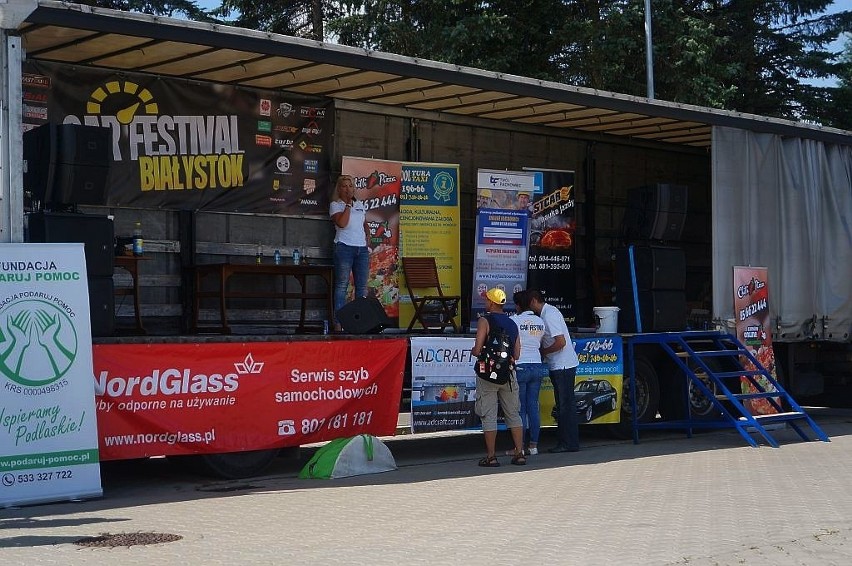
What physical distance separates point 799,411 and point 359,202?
5717 mm

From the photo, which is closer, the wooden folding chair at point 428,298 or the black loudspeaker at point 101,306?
the black loudspeaker at point 101,306

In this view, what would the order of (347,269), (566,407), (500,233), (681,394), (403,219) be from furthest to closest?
(500,233) → (403,219) → (681,394) → (347,269) → (566,407)

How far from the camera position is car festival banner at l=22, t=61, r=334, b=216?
40.1ft

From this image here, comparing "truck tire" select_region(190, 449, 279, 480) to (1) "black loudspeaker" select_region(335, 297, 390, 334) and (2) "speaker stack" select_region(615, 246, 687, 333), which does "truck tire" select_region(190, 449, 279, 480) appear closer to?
(1) "black loudspeaker" select_region(335, 297, 390, 334)

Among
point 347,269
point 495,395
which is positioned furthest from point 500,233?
point 495,395

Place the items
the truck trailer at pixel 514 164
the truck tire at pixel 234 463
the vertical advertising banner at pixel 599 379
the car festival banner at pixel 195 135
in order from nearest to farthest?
the truck tire at pixel 234 463 < the truck trailer at pixel 514 164 < the car festival banner at pixel 195 135 < the vertical advertising banner at pixel 599 379

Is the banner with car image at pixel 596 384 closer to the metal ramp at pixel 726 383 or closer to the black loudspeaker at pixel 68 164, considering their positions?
the metal ramp at pixel 726 383

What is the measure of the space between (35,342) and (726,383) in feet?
29.3

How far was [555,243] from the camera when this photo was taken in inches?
647

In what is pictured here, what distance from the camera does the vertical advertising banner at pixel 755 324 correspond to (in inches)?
579

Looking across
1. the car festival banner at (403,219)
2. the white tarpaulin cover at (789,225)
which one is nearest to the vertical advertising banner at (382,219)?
the car festival banner at (403,219)

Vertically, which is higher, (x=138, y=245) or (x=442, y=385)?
(x=138, y=245)

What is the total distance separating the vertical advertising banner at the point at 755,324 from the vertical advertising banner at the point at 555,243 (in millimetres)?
2538

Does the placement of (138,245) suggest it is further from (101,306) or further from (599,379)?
(599,379)
